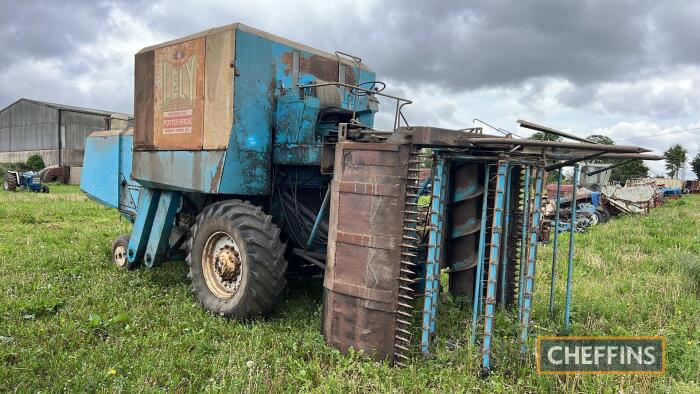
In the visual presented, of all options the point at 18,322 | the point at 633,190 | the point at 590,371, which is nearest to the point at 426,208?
the point at 590,371

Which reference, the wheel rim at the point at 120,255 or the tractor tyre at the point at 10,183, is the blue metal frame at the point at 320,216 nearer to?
the wheel rim at the point at 120,255

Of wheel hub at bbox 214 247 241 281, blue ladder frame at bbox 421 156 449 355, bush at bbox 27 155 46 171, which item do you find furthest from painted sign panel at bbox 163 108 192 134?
bush at bbox 27 155 46 171

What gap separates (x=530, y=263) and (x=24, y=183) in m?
28.9

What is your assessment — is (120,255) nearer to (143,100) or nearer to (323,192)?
(143,100)

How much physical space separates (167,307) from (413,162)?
357cm

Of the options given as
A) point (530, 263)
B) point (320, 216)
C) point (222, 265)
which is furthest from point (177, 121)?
point (530, 263)

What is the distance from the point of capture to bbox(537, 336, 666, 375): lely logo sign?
4320 mm

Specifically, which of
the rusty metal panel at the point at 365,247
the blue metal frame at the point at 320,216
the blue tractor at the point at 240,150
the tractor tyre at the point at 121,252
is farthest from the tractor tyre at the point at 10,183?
the rusty metal panel at the point at 365,247

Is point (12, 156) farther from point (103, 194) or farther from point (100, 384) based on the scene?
point (100, 384)

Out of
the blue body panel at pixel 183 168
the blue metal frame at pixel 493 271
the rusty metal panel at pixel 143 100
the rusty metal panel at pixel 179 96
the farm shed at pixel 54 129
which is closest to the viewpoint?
the blue metal frame at pixel 493 271

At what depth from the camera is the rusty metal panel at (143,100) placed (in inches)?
272

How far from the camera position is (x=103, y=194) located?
910cm

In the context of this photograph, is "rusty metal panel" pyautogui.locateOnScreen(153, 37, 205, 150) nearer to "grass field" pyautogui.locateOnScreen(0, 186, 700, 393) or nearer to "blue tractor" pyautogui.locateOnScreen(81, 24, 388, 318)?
"blue tractor" pyautogui.locateOnScreen(81, 24, 388, 318)

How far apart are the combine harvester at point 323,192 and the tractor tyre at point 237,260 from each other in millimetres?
16
